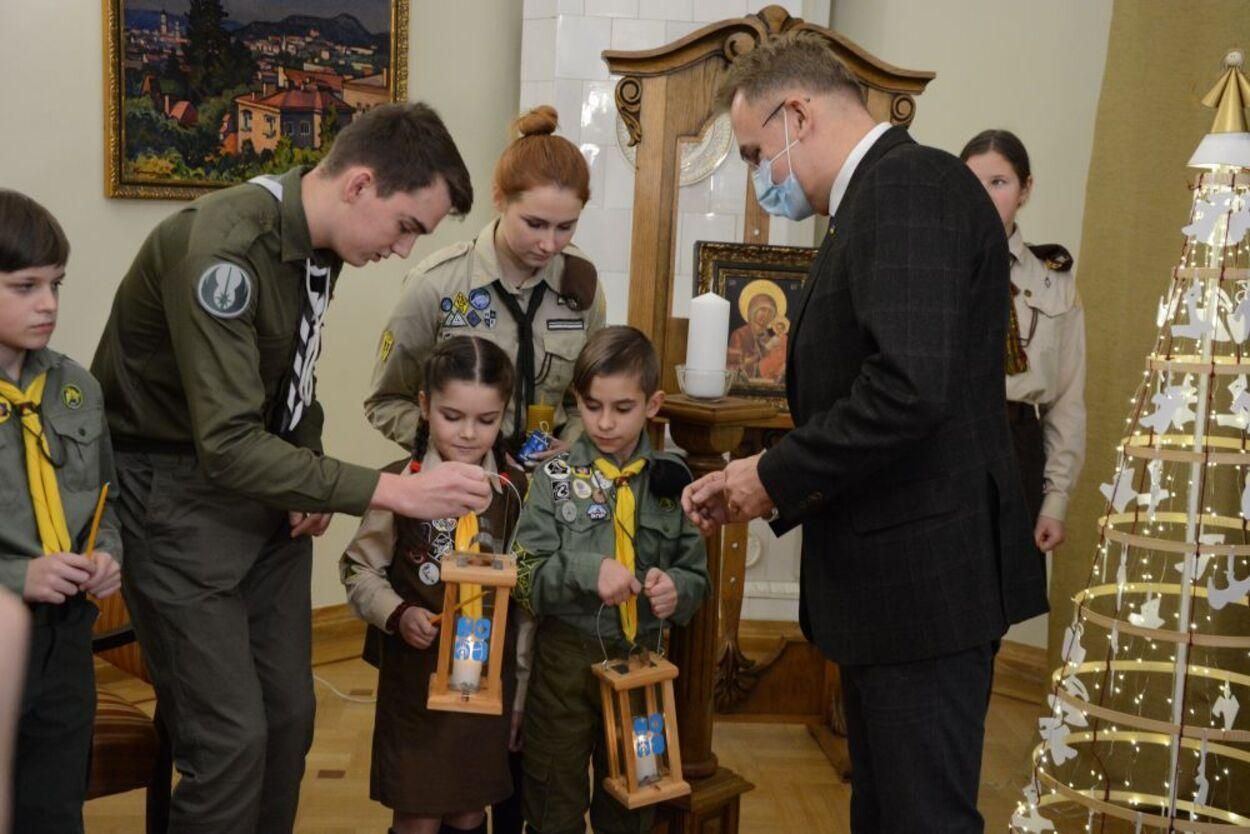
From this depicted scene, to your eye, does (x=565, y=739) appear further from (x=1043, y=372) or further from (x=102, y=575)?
(x=1043, y=372)

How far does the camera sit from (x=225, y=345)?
2.21 m

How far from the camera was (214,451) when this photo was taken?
2195 millimetres

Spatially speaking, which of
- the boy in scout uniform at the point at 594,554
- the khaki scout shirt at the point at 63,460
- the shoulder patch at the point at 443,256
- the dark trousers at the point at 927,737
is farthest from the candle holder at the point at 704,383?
the khaki scout shirt at the point at 63,460

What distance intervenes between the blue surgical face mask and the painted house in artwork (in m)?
2.71

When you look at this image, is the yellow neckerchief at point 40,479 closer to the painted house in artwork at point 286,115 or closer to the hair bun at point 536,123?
the hair bun at point 536,123

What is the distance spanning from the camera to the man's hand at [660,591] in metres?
2.65

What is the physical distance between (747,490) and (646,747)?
2.37 ft

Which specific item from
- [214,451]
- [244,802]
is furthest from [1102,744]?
[214,451]

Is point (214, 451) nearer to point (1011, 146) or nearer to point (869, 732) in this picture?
point (869, 732)

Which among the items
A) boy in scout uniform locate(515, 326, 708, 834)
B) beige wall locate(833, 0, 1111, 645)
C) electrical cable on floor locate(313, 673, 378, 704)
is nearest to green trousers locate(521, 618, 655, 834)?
boy in scout uniform locate(515, 326, 708, 834)

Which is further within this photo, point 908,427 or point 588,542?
point 588,542

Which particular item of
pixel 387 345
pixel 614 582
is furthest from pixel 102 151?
pixel 614 582

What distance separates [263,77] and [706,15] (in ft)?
5.31

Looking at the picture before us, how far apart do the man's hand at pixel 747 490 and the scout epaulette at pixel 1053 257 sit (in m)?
1.56
